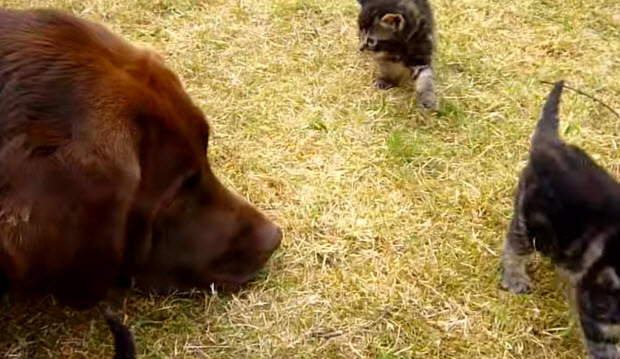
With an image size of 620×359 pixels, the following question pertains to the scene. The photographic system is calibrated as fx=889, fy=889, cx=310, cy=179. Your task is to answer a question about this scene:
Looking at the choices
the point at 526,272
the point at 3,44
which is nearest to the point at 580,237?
the point at 526,272

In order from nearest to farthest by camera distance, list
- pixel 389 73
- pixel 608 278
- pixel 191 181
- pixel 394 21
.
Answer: pixel 191 181 < pixel 608 278 < pixel 394 21 < pixel 389 73

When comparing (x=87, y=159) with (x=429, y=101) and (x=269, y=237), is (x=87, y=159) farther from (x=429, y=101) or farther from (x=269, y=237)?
(x=429, y=101)

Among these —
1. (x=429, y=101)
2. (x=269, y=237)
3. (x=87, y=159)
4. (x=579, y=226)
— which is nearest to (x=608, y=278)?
(x=579, y=226)

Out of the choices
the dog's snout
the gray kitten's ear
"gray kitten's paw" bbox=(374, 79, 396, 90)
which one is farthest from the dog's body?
"gray kitten's paw" bbox=(374, 79, 396, 90)

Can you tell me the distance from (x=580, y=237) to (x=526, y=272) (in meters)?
0.43

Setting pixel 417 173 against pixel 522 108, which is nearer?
pixel 417 173

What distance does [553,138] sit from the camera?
10.9 feet

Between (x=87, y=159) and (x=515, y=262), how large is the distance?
1.74 m

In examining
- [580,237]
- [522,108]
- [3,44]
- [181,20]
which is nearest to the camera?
[3,44]

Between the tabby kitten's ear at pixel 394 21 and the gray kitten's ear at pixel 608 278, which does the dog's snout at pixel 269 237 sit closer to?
the gray kitten's ear at pixel 608 278

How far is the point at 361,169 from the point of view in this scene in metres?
4.00

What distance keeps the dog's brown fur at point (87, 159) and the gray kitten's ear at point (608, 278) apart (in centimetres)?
133

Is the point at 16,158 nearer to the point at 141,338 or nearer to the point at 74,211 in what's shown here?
the point at 74,211

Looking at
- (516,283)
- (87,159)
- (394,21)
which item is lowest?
(516,283)
